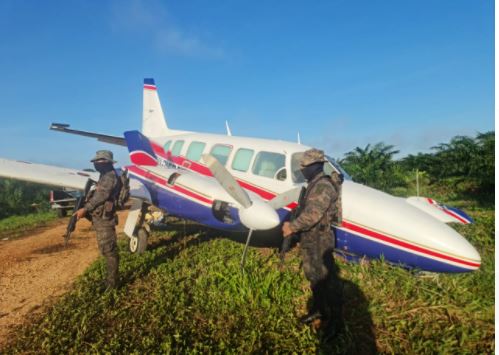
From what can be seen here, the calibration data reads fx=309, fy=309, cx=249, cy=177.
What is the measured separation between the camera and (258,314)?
15.5 feet

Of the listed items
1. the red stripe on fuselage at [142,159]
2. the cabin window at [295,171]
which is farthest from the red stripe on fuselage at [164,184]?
the cabin window at [295,171]

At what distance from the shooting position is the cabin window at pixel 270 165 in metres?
7.15

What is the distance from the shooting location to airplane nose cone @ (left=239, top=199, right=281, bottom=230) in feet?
16.4

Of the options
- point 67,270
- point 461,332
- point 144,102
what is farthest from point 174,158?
point 461,332

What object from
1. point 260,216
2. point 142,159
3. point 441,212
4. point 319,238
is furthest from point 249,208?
point 142,159

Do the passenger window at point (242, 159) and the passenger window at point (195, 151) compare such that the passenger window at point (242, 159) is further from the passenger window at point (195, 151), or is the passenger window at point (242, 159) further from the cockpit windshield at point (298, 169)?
the passenger window at point (195, 151)

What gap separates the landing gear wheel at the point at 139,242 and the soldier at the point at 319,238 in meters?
5.46

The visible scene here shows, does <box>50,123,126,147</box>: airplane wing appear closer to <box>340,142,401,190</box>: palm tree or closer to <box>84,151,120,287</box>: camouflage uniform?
<box>84,151,120,287</box>: camouflage uniform

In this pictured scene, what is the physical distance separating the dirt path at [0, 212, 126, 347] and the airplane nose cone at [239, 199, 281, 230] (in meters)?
4.00

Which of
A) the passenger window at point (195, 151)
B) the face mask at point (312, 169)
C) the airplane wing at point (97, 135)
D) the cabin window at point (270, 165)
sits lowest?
the face mask at point (312, 169)

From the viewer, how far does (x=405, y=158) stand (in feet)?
97.8

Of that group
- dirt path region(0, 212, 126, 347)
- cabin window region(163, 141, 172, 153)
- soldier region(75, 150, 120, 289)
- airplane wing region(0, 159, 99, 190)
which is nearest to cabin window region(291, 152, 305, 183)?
soldier region(75, 150, 120, 289)

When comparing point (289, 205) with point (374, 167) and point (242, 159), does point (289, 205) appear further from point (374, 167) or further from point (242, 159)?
point (374, 167)

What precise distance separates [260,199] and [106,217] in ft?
9.93
